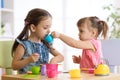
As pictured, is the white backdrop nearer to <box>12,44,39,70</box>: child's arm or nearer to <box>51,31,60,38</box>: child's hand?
<box>12,44,39,70</box>: child's arm

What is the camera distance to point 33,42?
1.94 meters

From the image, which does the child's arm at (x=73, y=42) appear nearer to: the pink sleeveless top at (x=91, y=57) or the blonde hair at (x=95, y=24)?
the pink sleeveless top at (x=91, y=57)

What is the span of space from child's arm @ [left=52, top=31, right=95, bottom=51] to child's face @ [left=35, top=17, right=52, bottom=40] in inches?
8.5

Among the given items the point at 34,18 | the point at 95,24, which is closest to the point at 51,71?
the point at 34,18

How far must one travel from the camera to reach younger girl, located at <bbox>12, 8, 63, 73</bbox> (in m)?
1.75

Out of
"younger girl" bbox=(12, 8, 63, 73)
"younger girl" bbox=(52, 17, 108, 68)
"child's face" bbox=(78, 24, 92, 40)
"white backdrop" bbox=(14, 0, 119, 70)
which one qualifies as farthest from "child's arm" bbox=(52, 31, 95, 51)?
"white backdrop" bbox=(14, 0, 119, 70)

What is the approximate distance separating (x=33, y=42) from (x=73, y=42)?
41 cm

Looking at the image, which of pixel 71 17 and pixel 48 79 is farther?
pixel 71 17

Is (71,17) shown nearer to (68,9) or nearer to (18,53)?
(68,9)

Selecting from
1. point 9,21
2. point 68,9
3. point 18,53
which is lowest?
point 18,53

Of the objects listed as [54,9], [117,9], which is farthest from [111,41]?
[117,9]

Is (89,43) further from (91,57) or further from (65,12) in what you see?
(65,12)

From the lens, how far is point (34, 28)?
184 cm

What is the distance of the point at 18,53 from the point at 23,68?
0.11 m
